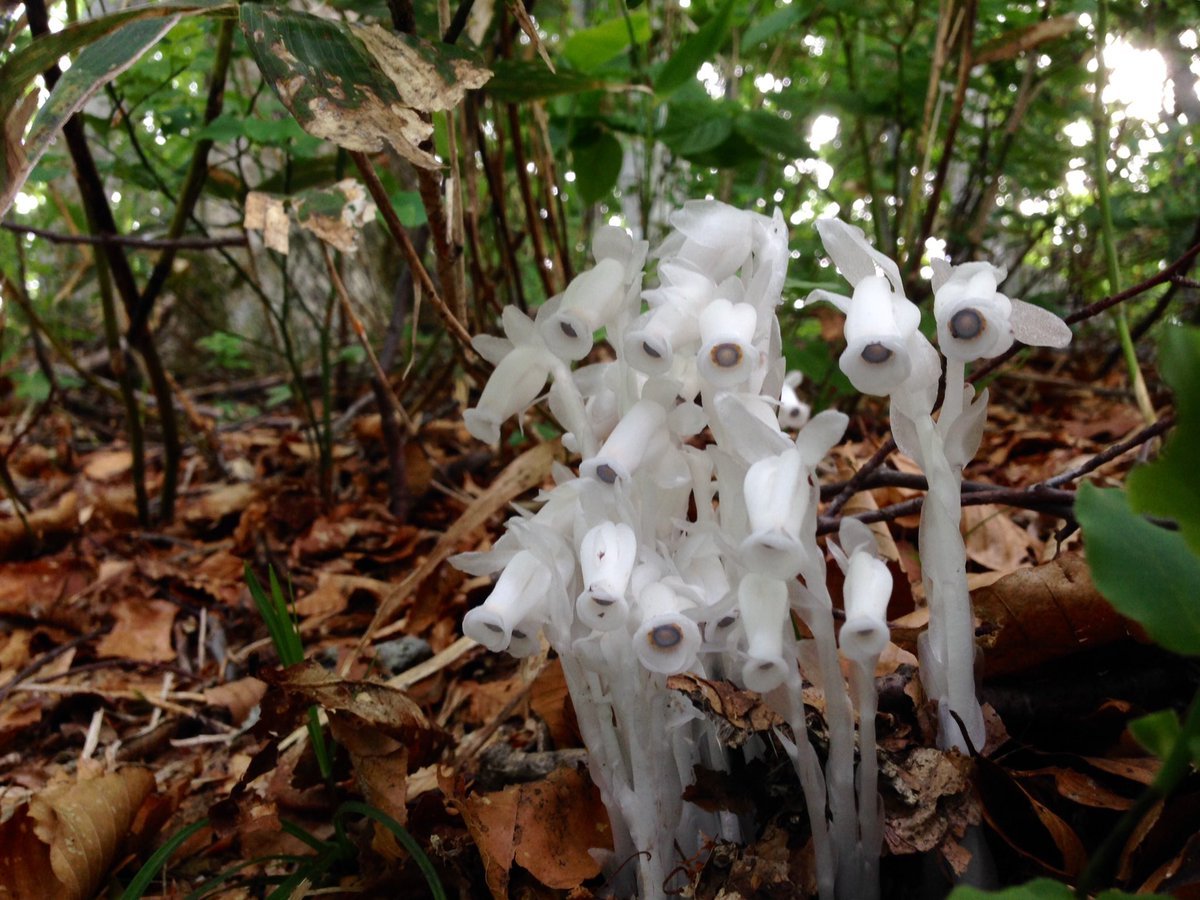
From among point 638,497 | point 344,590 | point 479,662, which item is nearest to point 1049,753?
point 638,497

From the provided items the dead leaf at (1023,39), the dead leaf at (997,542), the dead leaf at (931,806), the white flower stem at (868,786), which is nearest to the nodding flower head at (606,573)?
the white flower stem at (868,786)

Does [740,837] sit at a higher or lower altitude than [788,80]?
lower

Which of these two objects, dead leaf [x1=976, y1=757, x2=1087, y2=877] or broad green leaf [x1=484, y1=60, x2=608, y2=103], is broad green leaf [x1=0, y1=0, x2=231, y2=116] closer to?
broad green leaf [x1=484, y1=60, x2=608, y2=103]

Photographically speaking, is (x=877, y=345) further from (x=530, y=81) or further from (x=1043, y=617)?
(x=530, y=81)

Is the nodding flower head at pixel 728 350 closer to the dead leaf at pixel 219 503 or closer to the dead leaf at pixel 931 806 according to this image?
the dead leaf at pixel 931 806

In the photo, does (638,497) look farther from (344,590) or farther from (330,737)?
(344,590)

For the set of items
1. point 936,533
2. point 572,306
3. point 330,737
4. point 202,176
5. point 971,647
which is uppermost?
point 202,176
